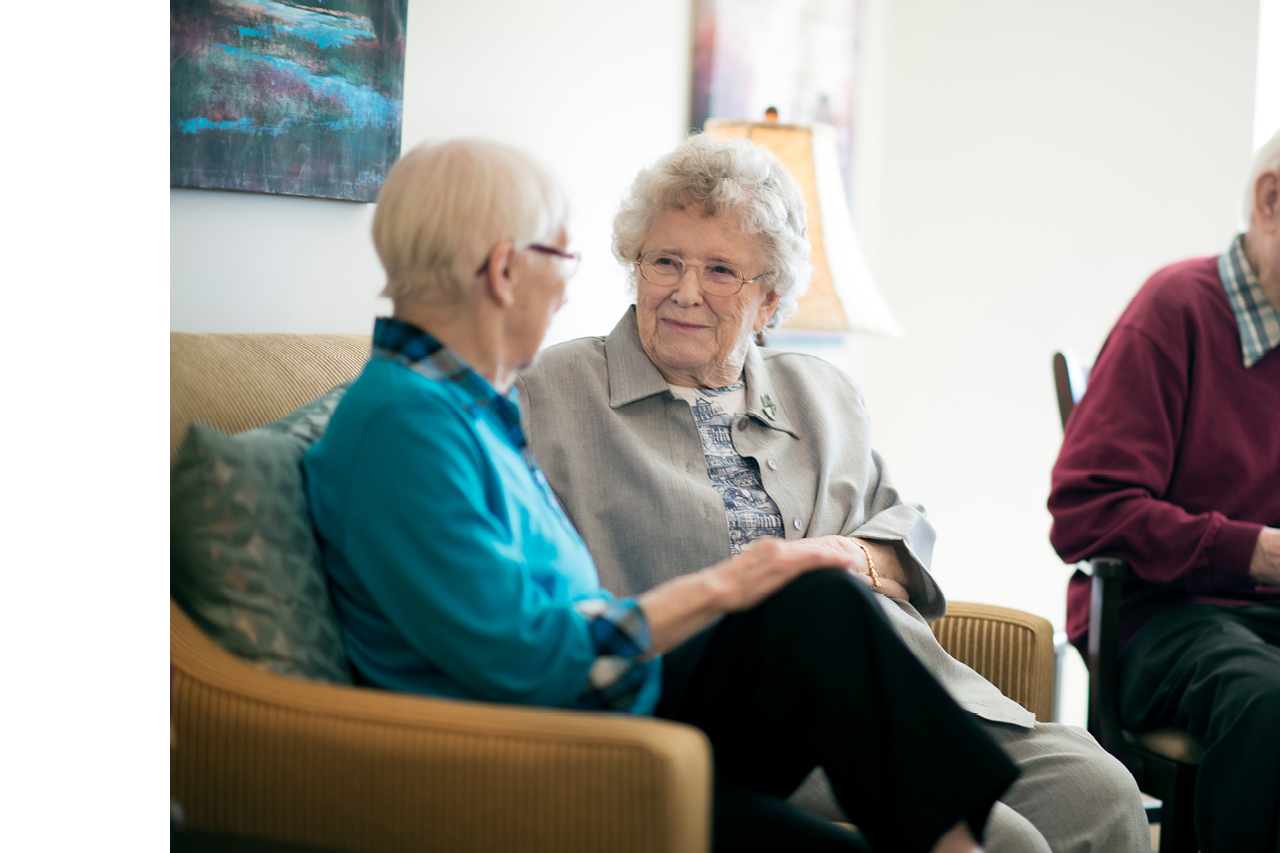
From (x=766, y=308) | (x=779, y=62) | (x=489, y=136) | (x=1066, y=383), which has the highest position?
(x=779, y=62)

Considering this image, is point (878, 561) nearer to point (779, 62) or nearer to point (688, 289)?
point (688, 289)

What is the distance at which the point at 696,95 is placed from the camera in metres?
2.54

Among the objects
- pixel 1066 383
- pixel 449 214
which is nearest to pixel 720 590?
pixel 449 214

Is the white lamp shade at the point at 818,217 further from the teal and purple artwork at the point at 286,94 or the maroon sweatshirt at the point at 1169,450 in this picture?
the teal and purple artwork at the point at 286,94

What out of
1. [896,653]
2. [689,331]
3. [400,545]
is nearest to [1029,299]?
[689,331]

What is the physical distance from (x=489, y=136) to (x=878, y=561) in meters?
0.96

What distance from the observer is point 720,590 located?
105 centimetres

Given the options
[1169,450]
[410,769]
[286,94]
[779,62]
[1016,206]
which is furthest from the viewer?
[1016,206]

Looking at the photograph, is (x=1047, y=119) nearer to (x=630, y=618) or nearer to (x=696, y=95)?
(x=696, y=95)

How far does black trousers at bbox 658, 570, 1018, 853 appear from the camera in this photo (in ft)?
3.38

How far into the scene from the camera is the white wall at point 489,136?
4.02 ft

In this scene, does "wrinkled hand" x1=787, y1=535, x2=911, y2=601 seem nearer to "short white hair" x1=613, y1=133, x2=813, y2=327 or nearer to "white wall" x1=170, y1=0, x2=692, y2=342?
"short white hair" x1=613, y1=133, x2=813, y2=327
